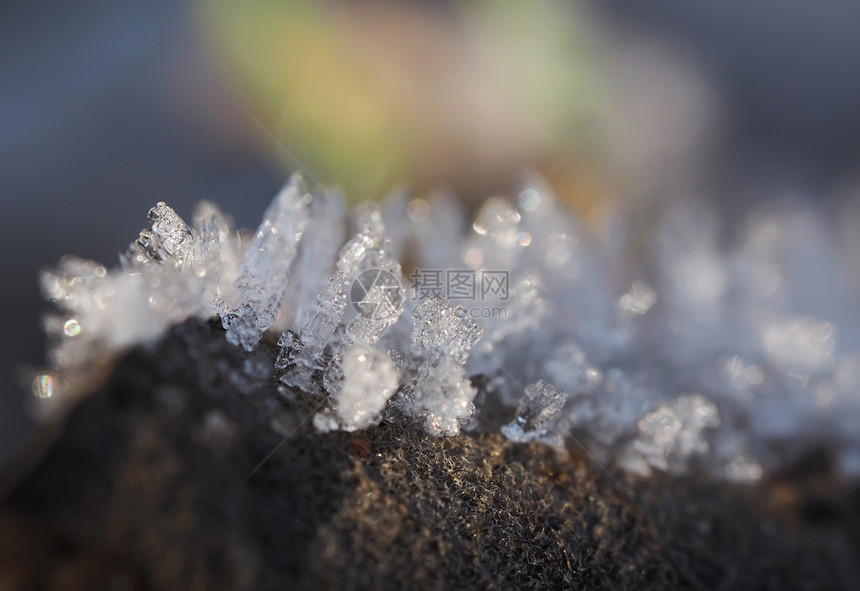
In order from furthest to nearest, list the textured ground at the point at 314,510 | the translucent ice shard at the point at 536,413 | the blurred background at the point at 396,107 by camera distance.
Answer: the blurred background at the point at 396,107 → the translucent ice shard at the point at 536,413 → the textured ground at the point at 314,510

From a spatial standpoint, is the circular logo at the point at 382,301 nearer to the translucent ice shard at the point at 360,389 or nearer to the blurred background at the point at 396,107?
the translucent ice shard at the point at 360,389

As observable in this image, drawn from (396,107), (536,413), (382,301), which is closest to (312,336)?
(382,301)

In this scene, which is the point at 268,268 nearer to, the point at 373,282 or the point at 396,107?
the point at 373,282

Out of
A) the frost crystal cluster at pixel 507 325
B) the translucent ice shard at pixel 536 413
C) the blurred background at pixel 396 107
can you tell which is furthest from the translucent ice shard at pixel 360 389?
the blurred background at pixel 396 107

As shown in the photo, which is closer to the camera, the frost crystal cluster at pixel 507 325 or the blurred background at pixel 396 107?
the frost crystal cluster at pixel 507 325

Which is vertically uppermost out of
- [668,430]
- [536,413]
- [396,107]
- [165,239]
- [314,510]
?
[396,107]

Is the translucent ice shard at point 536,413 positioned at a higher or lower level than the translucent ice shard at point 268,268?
higher

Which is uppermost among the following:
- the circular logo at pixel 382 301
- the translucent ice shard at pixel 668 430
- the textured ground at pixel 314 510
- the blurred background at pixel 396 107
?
the blurred background at pixel 396 107
